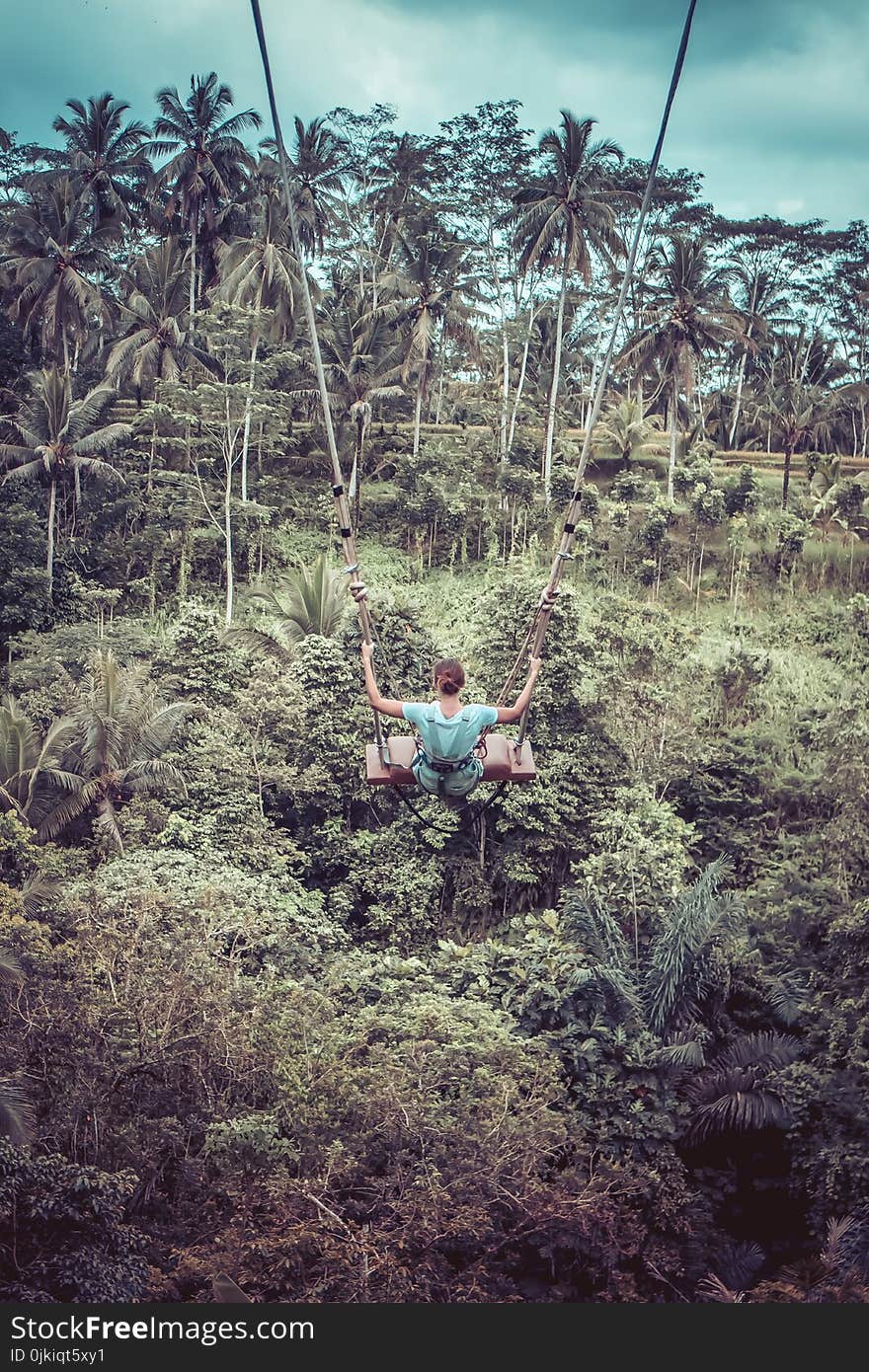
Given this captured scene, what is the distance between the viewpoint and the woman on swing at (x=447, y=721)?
5.47 meters

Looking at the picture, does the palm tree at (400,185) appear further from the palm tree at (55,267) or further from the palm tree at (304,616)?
the palm tree at (304,616)

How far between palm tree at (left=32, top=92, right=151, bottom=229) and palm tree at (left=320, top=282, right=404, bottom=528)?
6316 mm

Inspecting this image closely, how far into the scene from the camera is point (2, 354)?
27734 mm

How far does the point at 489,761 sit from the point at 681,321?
2461 centimetres

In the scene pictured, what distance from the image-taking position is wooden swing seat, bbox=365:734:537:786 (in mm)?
5809

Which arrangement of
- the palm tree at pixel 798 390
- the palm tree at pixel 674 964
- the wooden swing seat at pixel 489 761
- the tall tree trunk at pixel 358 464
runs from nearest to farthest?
the wooden swing seat at pixel 489 761 → the palm tree at pixel 674 964 → the tall tree trunk at pixel 358 464 → the palm tree at pixel 798 390

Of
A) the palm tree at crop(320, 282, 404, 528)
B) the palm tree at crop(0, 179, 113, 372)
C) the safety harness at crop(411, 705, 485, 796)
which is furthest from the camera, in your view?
the palm tree at crop(320, 282, 404, 528)

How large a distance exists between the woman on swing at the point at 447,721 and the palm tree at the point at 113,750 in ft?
33.7

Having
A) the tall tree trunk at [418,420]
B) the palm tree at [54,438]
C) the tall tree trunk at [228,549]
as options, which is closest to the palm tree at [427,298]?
the tall tree trunk at [418,420]

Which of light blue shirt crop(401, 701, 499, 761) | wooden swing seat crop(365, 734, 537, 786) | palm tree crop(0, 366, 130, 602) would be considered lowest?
wooden swing seat crop(365, 734, 537, 786)

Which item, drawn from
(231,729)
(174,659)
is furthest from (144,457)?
(231,729)

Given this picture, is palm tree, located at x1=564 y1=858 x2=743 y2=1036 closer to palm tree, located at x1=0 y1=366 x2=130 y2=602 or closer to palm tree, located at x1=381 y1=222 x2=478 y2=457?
palm tree, located at x1=0 y1=366 x2=130 y2=602

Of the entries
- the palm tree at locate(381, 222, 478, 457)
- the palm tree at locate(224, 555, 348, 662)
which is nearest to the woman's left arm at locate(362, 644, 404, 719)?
the palm tree at locate(224, 555, 348, 662)

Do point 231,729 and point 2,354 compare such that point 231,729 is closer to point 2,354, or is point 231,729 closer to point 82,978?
point 82,978
